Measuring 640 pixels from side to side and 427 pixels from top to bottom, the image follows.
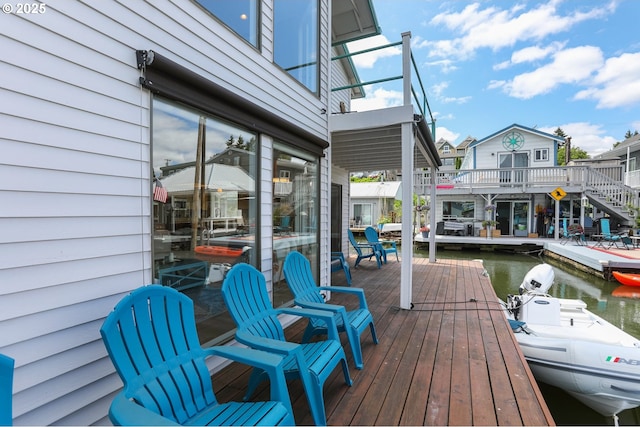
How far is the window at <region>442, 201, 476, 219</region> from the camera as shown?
16.0 m

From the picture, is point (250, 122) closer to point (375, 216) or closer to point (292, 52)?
point (292, 52)

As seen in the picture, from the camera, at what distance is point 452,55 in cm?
1377

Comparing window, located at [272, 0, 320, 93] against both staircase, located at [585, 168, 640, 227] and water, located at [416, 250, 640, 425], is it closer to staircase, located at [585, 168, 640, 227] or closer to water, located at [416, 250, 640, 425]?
water, located at [416, 250, 640, 425]

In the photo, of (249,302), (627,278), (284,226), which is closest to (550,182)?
(627,278)

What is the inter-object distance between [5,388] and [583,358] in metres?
4.39

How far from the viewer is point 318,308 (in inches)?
104

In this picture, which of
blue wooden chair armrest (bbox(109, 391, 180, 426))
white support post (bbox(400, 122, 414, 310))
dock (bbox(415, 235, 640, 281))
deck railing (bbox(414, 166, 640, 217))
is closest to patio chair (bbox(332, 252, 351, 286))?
white support post (bbox(400, 122, 414, 310))

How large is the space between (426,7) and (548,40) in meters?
11.7

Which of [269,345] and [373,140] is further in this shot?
[373,140]

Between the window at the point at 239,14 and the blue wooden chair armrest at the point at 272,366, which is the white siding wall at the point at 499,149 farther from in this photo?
the blue wooden chair armrest at the point at 272,366

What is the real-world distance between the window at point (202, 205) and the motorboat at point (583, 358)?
3340 mm

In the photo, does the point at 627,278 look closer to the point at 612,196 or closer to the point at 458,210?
the point at 612,196

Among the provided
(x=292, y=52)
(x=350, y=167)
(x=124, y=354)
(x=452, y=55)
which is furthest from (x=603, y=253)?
(x=124, y=354)

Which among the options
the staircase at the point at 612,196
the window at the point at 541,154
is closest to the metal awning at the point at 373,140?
the staircase at the point at 612,196
